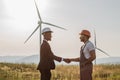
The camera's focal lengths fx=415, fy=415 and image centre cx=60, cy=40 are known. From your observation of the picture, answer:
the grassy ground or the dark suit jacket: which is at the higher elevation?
the grassy ground

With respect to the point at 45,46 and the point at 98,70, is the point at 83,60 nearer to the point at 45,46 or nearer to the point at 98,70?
the point at 45,46

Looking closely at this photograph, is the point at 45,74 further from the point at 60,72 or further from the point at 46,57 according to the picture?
the point at 60,72

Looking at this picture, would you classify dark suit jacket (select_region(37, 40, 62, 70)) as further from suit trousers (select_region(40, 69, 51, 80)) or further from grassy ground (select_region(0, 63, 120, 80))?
grassy ground (select_region(0, 63, 120, 80))

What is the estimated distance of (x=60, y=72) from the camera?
97.1 ft

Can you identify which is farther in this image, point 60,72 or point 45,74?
point 60,72

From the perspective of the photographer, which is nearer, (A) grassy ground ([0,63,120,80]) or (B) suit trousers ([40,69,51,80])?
(B) suit trousers ([40,69,51,80])

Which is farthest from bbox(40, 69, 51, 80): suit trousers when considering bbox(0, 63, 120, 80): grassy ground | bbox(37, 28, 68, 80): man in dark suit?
bbox(0, 63, 120, 80): grassy ground

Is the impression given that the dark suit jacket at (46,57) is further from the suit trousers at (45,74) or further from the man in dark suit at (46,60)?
the suit trousers at (45,74)

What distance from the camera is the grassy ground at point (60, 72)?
1022 inches

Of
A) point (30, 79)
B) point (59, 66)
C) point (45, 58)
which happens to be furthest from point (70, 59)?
point (59, 66)

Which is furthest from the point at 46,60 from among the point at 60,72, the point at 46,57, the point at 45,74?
the point at 60,72

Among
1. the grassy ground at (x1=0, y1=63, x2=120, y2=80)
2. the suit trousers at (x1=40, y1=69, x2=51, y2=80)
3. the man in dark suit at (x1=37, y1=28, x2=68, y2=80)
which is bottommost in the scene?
the suit trousers at (x1=40, y1=69, x2=51, y2=80)

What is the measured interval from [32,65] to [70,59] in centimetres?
2068

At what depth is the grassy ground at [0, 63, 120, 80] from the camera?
26.0 metres
